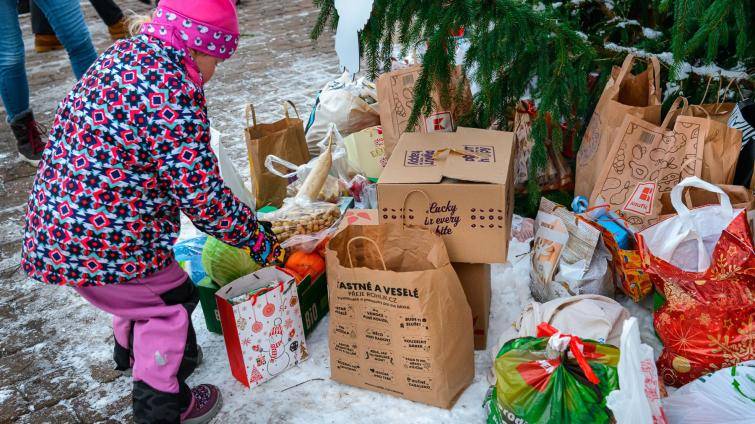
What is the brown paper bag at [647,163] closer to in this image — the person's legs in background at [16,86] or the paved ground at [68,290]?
the paved ground at [68,290]

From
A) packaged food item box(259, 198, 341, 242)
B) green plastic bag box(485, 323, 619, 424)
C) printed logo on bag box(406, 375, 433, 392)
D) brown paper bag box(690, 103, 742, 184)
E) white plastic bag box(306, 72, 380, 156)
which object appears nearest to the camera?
green plastic bag box(485, 323, 619, 424)

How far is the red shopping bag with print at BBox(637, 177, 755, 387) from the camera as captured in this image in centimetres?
203

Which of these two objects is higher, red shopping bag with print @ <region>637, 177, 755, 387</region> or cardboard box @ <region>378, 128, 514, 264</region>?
cardboard box @ <region>378, 128, 514, 264</region>

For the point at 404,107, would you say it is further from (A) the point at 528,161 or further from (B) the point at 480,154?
(B) the point at 480,154

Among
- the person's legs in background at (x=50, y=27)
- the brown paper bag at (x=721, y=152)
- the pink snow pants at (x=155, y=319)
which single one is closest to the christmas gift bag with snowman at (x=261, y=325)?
the pink snow pants at (x=155, y=319)

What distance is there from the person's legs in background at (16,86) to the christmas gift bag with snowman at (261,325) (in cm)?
267

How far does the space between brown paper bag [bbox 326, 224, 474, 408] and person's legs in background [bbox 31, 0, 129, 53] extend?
19.3 feet

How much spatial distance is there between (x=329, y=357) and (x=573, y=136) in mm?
1629

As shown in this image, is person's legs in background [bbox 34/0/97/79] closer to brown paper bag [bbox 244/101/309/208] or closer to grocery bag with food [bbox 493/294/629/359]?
brown paper bag [bbox 244/101/309/208]

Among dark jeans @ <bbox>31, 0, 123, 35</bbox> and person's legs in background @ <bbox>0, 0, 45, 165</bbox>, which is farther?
dark jeans @ <bbox>31, 0, 123, 35</bbox>

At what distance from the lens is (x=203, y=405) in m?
2.26

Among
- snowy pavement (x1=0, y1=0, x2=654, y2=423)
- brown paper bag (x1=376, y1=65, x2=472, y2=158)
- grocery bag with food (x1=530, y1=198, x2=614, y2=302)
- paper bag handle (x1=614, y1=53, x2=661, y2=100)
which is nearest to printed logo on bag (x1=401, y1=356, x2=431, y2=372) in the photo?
snowy pavement (x1=0, y1=0, x2=654, y2=423)

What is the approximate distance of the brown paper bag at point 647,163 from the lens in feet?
8.18

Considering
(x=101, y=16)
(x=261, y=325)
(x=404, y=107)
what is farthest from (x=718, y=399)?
(x=101, y=16)
